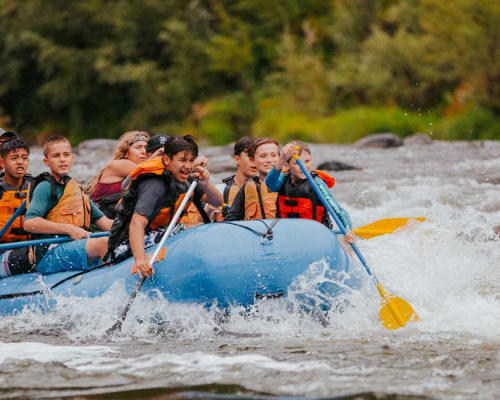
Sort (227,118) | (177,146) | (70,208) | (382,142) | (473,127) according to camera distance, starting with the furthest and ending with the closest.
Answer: (227,118), (473,127), (382,142), (70,208), (177,146)

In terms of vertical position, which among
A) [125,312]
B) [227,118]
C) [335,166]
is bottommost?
[125,312]

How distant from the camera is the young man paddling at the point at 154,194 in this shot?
4.72 metres

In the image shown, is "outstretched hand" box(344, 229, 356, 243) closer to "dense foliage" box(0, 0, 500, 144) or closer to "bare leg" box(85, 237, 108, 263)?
"bare leg" box(85, 237, 108, 263)

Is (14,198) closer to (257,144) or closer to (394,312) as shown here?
(257,144)

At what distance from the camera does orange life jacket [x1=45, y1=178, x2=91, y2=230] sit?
5387mm

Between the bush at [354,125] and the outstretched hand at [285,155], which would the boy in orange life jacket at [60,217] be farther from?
the bush at [354,125]

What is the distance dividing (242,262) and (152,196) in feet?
2.07

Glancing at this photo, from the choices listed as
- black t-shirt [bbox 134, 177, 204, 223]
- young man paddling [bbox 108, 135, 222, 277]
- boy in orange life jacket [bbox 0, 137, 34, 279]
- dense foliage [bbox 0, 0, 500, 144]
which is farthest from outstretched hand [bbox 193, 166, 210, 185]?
dense foliage [bbox 0, 0, 500, 144]

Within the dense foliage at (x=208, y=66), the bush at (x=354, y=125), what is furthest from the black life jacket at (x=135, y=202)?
the dense foliage at (x=208, y=66)

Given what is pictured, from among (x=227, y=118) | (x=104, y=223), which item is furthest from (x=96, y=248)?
(x=227, y=118)

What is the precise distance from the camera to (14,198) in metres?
5.56

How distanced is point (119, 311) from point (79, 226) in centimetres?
91

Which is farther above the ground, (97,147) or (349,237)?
(97,147)

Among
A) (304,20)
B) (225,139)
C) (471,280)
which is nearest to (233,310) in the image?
(471,280)
